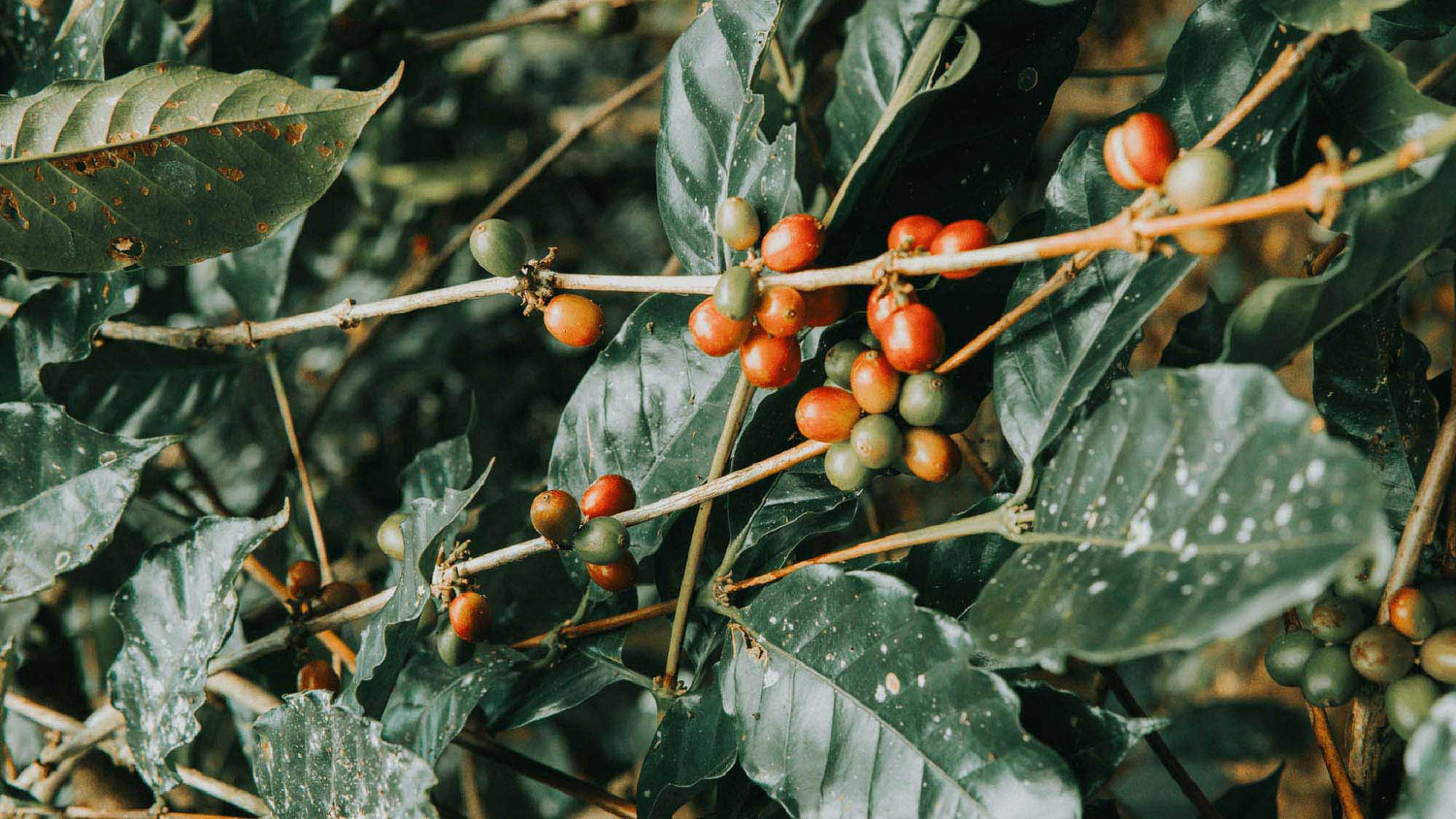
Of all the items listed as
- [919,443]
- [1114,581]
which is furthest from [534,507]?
[1114,581]

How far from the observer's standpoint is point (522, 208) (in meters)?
1.96

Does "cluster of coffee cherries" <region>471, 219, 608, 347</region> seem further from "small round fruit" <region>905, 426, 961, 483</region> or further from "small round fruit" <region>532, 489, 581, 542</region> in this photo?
"small round fruit" <region>905, 426, 961, 483</region>

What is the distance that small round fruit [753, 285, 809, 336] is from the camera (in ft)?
2.18

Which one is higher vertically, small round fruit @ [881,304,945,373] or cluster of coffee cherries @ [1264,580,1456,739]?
small round fruit @ [881,304,945,373]

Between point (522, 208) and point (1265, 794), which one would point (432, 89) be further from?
point (1265, 794)

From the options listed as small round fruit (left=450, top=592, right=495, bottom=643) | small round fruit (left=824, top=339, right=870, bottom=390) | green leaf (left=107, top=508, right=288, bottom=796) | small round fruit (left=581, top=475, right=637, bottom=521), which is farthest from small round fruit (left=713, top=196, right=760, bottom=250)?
green leaf (left=107, top=508, right=288, bottom=796)

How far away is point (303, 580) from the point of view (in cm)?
103

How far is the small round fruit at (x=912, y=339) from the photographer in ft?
2.12

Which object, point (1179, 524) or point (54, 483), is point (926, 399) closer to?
point (1179, 524)

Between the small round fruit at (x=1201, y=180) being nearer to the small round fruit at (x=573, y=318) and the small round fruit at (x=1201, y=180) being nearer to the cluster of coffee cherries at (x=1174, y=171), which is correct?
the cluster of coffee cherries at (x=1174, y=171)

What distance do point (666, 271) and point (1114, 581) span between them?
0.95 metres

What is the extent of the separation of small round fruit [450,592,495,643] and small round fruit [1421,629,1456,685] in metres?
0.74

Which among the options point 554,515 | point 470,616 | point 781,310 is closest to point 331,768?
point 470,616

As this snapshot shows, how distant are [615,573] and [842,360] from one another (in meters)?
0.27
